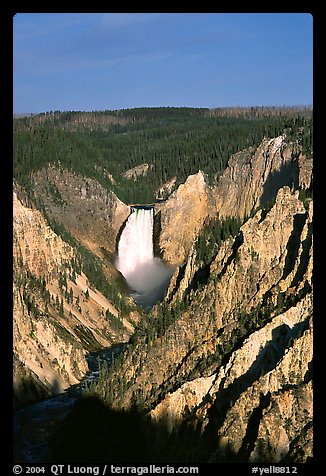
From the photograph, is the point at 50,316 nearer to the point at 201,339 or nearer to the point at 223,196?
the point at 201,339

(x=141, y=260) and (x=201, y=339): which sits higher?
(x=141, y=260)

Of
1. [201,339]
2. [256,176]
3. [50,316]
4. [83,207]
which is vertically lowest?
[201,339]

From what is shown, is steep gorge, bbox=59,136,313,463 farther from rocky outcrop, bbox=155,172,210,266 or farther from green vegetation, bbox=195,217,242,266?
rocky outcrop, bbox=155,172,210,266

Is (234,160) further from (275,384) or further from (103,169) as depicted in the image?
(275,384)

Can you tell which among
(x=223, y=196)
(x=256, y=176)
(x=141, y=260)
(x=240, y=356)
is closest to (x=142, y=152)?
(x=223, y=196)

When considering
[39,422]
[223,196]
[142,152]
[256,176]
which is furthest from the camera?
[142,152]

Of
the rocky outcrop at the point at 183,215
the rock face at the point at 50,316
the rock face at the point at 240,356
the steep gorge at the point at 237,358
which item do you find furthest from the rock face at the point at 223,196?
the rock face at the point at 240,356

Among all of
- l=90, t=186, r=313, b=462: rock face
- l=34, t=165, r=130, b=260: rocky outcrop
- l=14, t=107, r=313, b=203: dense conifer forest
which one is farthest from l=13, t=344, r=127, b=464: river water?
l=34, t=165, r=130, b=260: rocky outcrop
